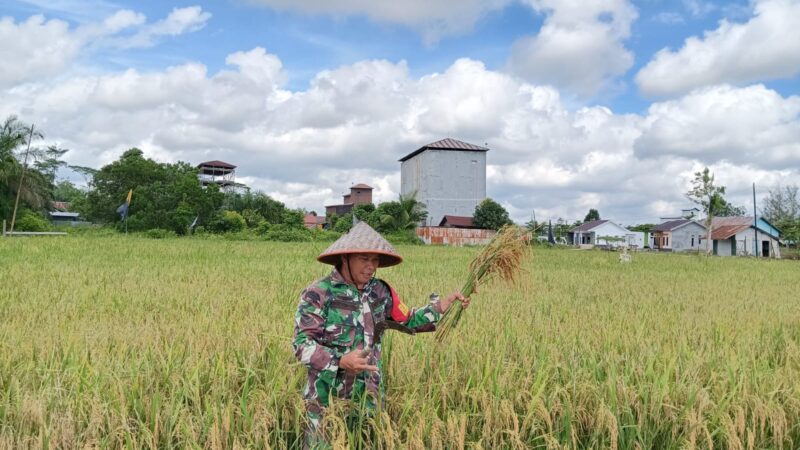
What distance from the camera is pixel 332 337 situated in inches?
96.9

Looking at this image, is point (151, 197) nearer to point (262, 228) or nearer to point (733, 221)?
point (262, 228)

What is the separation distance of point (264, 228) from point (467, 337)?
3153 centimetres

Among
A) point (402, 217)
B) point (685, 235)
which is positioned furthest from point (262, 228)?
point (685, 235)

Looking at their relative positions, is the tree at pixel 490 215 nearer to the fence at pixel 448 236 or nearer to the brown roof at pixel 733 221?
the fence at pixel 448 236

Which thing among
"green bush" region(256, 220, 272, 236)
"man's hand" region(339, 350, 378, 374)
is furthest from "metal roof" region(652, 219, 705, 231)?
"man's hand" region(339, 350, 378, 374)

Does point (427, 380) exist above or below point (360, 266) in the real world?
below

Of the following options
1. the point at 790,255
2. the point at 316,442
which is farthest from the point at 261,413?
the point at 790,255

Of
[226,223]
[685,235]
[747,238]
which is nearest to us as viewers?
[226,223]

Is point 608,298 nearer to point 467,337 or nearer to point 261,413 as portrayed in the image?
point 467,337

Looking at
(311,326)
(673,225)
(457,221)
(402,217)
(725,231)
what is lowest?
(311,326)

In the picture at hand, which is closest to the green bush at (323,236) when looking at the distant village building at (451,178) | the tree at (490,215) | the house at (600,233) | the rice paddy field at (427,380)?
the tree at (490,215)

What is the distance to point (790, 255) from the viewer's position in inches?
1355

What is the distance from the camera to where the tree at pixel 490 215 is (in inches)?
1603

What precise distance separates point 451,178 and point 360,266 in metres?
46.9
